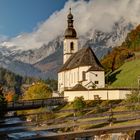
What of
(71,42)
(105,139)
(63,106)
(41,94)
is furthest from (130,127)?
(71,42)

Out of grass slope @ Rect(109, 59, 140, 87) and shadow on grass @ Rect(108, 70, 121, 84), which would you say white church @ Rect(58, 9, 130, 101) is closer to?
grass slope @ Rect(109, 59, 140, 87)

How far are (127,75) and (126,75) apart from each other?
0.58 m

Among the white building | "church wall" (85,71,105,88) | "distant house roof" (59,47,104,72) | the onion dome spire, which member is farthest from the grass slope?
the onion dome spire

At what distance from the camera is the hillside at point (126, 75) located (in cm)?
8425

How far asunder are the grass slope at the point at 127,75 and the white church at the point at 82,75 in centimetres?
378

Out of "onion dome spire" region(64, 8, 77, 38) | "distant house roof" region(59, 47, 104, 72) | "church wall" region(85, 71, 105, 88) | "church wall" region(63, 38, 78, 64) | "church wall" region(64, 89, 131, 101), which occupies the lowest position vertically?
"church wall" region(64, 89, 131, 101)

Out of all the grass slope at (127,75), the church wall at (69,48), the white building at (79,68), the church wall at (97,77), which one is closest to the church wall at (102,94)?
the grass slope at (127,75)

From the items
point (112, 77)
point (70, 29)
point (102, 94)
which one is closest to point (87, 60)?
point (112, 77)

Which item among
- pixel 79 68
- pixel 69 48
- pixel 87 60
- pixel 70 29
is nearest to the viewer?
pixel 87 60

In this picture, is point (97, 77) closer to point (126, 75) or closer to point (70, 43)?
point (126, 75)

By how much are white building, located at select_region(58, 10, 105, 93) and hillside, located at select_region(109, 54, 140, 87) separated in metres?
3.96

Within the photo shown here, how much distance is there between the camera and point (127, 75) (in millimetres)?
89812

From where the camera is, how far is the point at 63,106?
81.4 metres

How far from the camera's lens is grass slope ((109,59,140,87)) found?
3316 inches
